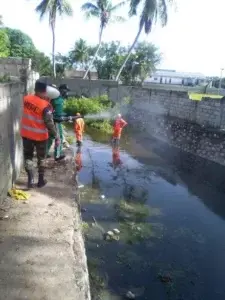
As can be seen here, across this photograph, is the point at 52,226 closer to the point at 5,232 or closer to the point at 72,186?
the point at 5,232

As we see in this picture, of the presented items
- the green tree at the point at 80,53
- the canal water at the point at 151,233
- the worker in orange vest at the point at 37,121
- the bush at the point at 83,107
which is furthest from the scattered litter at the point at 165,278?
the green tree at the point at 80,53

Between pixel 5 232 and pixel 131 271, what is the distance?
2447 mm

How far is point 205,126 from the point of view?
1471 cm

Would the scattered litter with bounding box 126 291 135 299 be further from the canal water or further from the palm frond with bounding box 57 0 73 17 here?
the palm frond with bounding box 57 0 73 17

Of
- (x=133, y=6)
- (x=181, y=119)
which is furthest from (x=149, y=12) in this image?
(x=181, y=119)

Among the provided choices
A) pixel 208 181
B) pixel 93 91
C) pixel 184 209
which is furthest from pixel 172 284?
pixel 93 91

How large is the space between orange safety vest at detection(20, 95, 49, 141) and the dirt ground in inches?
35.5

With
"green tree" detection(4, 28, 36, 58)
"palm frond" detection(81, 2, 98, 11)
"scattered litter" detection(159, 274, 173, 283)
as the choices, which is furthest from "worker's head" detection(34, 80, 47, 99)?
"green tree" detection(4, 28, 36, 58)

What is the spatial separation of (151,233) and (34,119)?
3510 mm

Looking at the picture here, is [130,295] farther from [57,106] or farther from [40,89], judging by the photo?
[57,106]

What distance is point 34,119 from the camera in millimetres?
5215

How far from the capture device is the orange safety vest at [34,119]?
5160 millimetres

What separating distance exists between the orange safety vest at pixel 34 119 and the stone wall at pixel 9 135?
0.84 feet

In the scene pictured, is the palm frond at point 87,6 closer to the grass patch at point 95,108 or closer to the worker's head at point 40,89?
the grass patch at point 95,108
